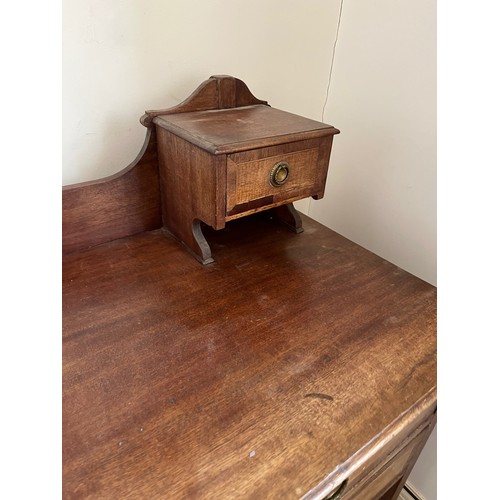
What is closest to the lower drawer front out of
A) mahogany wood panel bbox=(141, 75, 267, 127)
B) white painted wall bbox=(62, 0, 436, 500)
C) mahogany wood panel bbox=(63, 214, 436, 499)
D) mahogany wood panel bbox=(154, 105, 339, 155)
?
mahogany wood panel bbox=(63, 214, 436, 499)

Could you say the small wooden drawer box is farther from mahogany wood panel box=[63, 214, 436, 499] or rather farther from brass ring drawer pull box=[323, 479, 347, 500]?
brass ring drawer pull box=[323, 479, 347, 500]

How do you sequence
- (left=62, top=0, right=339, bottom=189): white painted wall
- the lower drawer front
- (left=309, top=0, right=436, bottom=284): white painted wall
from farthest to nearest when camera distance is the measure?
(left=309, top=0, right=436, bottom=284): white painted wall, (left=62, top=0, right=339, bottom=189): white painted wall, the lower drawer front

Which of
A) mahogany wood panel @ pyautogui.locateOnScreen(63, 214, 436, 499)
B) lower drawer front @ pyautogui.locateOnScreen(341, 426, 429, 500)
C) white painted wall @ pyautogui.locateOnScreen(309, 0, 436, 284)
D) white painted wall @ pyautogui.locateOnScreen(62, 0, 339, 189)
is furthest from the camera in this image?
white painted wall @ pyautogui.locateOnScreen(309, 0, 436, 284)

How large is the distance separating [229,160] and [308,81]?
520 mm

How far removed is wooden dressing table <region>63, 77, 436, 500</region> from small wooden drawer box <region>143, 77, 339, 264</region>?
0.6 inches

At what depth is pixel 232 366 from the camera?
1.67ft

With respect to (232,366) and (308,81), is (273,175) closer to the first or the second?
(232,366)

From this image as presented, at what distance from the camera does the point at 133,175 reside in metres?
0.73

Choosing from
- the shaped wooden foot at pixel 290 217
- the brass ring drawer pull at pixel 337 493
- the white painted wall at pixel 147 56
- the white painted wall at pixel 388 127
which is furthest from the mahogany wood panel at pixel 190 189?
the white painted wall at pixel 388 127

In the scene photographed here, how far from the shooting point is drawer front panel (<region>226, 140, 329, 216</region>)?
62 cm

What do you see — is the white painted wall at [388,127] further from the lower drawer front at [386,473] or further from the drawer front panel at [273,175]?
the lower drawer front at [386,473]

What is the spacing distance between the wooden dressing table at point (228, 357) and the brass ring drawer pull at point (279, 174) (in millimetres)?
43

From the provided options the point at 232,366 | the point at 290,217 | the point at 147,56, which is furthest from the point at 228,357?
the point at 147,56

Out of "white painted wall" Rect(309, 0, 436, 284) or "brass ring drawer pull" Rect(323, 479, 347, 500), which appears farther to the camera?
"white painted wall" Rect(309, 0, 436, 284)
